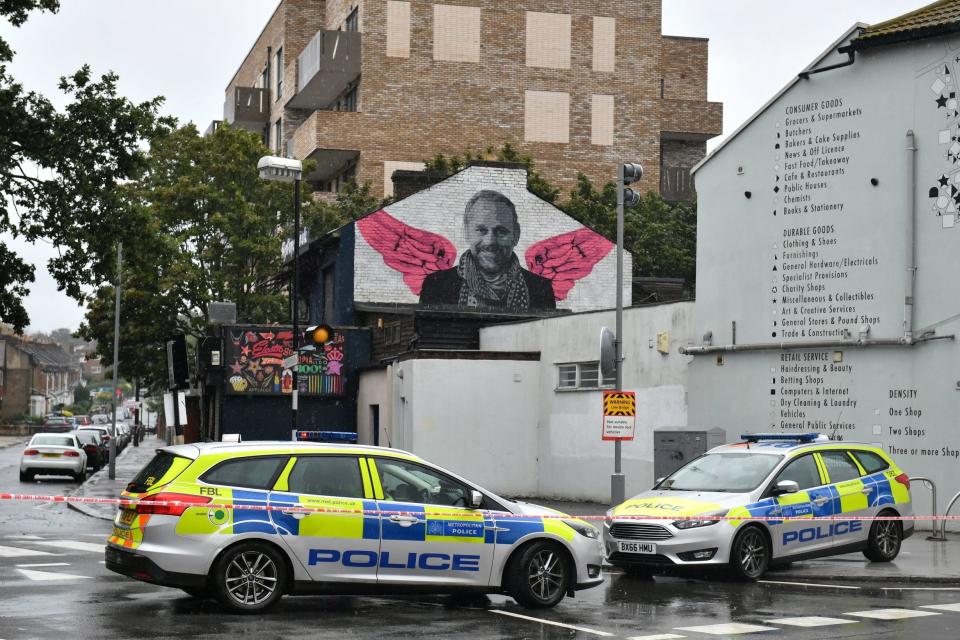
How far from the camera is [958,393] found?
20.3 metres

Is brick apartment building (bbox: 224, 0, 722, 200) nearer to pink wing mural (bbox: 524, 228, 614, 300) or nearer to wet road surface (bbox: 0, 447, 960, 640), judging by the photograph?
pink wing mural (bbox: 524, 228, 614, 300)

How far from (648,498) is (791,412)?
768cm

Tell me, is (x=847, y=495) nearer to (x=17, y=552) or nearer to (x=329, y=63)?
(x=17, y=552)

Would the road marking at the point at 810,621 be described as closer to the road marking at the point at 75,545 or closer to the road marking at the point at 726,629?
the road marking at the point at 726,629

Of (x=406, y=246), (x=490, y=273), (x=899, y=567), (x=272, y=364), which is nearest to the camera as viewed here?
(x=899, y=567)

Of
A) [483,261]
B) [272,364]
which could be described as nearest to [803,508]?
[272,364]

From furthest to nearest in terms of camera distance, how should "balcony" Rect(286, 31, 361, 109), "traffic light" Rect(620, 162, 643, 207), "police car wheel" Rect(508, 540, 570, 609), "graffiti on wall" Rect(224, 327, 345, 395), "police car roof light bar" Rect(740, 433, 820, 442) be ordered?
"balcony" Rect(286, 31, 361, 109)
"graffiti on wall" Rect(224, 327, 345, 395)
"traffic light" Rect(620, 162, 643, 207)
"police car roof light bar" Rect(740, 433, 820, 442)
"police car wheel" Rect(508, 540, 570, 609)

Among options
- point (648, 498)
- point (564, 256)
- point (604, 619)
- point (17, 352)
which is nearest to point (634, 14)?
point (564, 256)

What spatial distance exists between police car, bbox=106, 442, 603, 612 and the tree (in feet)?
51.3

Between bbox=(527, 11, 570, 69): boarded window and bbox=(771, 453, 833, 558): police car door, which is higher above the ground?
bbox=(527, 11, 570, 69): boarded window

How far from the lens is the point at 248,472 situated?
11961mm

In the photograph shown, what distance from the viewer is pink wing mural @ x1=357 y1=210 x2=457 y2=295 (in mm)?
36531

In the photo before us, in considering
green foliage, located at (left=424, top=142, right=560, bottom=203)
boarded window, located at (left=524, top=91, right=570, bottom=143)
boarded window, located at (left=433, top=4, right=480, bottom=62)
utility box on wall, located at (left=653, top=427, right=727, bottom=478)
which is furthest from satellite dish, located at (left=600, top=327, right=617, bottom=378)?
boarded window, located at (left=524, top=91, right=570, bottom=143)

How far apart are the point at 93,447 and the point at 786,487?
34097 millimetres
